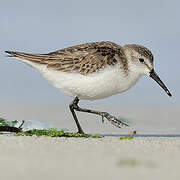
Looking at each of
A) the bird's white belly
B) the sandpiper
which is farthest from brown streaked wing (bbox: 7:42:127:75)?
the bird's white belly

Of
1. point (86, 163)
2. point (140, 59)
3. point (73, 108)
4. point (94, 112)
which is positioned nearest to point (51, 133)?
point (73, 108)

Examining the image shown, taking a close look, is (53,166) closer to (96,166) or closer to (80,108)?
(96,166)

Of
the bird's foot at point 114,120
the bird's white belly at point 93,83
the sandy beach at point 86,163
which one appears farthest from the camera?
the bird's foot at point 114,120

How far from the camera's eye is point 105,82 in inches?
346

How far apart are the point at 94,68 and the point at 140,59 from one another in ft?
4.31

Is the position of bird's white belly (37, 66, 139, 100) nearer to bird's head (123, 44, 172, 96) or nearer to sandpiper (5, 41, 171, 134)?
sandpiper (5, 41, 171, 134)

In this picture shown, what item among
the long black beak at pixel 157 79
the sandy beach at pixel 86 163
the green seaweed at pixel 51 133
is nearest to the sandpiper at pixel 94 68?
the long black beak at pixel 157 79

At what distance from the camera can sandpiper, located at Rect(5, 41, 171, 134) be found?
8.84 meters

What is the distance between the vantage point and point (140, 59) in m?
9.59

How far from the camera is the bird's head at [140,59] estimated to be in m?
9.51

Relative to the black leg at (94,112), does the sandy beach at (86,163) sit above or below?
below

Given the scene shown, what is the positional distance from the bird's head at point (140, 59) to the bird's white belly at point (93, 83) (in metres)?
0.34

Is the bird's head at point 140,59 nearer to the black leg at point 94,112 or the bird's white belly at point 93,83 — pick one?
the bird's white belly at point 93,83

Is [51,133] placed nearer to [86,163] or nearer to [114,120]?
[114,120]
